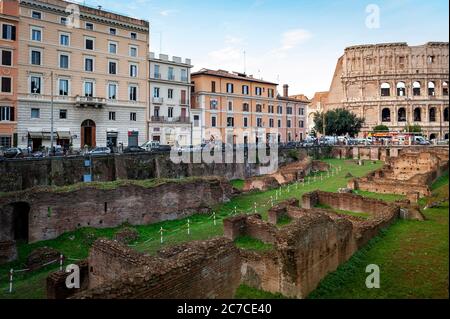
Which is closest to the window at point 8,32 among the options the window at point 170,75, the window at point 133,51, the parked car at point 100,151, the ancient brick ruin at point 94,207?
the window at point 133,51

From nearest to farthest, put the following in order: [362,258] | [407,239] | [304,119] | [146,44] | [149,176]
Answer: [362,258] < [407,239] < [149,176] < [146,44] < [304,119]

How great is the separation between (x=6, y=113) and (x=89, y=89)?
8592 millimetres

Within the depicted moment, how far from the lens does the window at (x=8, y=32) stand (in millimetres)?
33094

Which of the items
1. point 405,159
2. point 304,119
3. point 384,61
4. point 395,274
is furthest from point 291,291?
point 384,61

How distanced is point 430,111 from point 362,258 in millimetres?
68867

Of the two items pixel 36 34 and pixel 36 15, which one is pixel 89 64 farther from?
pixel 36 15

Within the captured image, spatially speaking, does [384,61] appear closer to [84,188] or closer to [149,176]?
[149,176]

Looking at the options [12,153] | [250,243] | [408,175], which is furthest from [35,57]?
[408,175]

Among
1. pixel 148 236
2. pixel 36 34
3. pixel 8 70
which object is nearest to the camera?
pixel 148 236

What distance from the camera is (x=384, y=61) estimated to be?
229 feet

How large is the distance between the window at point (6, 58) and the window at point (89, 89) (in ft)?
23.9

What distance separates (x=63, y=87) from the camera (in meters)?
36.8

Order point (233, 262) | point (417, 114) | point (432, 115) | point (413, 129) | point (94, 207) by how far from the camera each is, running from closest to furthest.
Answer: point (233, 262) → point (94, 207) → point (413, 129) → point (432, 115) → point (417, 114)

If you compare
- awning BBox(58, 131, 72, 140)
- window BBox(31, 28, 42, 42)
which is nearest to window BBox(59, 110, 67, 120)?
awning BBox(58, 131, 72, 140)
